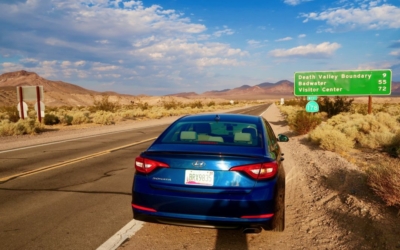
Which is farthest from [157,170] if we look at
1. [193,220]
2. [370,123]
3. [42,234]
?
[370,123]

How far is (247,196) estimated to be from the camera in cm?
375

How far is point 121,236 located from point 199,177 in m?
1.47

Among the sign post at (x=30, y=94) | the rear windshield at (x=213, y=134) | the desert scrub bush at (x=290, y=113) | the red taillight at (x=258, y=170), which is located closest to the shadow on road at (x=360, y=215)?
the red taillight at (x=258, y=170)

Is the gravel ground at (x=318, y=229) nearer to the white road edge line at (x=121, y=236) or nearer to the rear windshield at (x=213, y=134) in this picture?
the white road edge line at (x=121, y=236)

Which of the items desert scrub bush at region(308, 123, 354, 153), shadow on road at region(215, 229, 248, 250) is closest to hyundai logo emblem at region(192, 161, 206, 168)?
shadow on road at region(215, 229, 248, 250)

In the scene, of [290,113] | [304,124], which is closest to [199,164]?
[304,124]

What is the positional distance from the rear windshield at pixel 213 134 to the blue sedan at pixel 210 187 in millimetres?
344

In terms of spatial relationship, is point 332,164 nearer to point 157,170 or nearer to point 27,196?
point 157,170

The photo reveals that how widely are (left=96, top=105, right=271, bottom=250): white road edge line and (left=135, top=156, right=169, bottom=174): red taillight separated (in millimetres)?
966

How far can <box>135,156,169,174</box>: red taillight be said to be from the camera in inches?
157

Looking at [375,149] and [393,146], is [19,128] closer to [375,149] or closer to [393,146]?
[375,149]

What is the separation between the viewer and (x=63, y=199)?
6145 millimetres

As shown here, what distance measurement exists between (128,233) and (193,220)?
1204mm

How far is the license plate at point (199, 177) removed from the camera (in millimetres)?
3799
